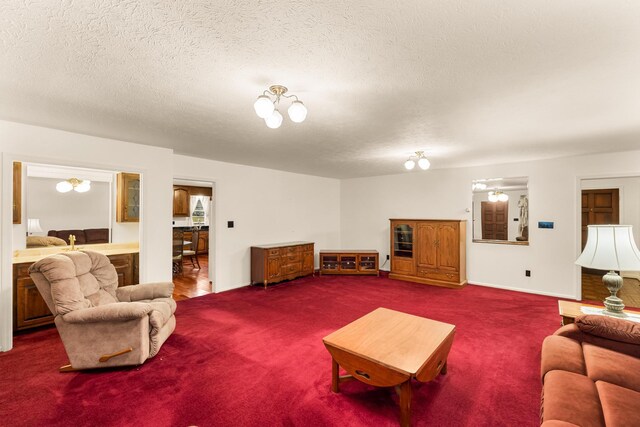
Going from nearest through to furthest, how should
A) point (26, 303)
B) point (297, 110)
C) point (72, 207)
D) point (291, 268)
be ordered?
point (297, 110), point (26, 303), point (72, 207), point (291, 268)

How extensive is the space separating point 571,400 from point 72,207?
20.2ft

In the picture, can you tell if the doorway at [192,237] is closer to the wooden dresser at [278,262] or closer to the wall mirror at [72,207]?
the wooden dresser at [278,262]

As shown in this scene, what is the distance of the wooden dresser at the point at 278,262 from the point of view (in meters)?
5.10

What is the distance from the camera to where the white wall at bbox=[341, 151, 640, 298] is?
4.40m

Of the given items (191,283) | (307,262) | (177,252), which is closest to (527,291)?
(307,262)

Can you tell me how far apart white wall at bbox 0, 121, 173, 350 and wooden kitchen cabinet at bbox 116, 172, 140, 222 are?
3.35ft

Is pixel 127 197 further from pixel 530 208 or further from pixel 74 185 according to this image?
pixel 530 208

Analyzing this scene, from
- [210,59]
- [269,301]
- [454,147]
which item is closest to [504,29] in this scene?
[210,59]

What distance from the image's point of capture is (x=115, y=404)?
1962 millimetres

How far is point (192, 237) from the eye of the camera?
26.8 ft

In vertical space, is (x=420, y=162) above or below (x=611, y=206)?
above

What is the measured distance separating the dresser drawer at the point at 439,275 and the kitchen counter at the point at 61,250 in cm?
494

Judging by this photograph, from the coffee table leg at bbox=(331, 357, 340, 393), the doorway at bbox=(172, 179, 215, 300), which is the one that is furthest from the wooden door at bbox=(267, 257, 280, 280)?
the coffee table leg at bbox=(331, 357, 340, 393)

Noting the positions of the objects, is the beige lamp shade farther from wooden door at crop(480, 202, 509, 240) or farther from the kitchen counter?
the kitchen counter
